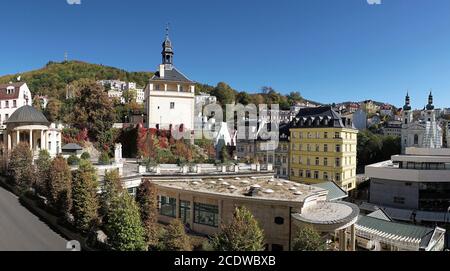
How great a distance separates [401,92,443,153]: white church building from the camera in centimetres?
4903

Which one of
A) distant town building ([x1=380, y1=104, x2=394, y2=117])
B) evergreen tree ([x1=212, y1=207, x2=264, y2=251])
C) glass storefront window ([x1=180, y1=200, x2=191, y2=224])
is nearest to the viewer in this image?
evergreen tree ([x1=212, y1=207, x2=264, y2=251])

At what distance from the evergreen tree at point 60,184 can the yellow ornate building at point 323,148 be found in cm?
2956

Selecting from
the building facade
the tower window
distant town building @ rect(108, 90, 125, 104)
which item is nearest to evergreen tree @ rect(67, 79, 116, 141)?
the building facade

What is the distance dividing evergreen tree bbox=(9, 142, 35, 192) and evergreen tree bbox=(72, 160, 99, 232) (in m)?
5.49

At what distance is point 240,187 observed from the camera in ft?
59.8

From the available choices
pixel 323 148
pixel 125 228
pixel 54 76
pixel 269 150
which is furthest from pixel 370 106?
pixel 125 228

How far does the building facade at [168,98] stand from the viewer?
36.1m

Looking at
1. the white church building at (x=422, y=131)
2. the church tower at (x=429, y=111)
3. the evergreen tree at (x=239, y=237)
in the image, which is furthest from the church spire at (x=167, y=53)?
the church tower at (x=429, y=111)

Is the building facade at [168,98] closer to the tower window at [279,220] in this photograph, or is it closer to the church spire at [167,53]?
the church spire at [167,53]

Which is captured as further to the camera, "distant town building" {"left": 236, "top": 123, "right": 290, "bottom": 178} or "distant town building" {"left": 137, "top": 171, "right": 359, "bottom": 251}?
"distant town building" {"left": 236, "top": 123, "right": 290, "bottom": 178}

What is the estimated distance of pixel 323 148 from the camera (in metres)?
37.6

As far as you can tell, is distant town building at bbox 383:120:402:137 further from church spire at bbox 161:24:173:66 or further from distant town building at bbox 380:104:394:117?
church spire at bbox 161:24:173:66

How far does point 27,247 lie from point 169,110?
2599 cm
